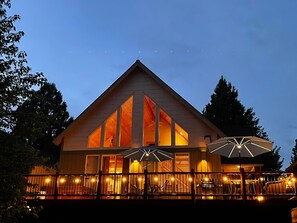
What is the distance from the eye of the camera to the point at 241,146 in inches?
427

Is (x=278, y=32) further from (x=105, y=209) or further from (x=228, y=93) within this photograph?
(x=105, y=209)

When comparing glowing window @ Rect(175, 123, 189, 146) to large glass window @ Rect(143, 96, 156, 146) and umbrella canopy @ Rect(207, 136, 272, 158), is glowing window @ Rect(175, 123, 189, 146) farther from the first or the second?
umbrella canopy @ Rect(207, 136, 272, 158)

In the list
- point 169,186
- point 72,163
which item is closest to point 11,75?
point 169,186

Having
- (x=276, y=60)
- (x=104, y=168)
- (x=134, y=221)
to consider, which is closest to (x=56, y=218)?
(x=134, y=221)

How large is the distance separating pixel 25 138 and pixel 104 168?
693cm

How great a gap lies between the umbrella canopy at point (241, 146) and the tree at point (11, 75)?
235 inches

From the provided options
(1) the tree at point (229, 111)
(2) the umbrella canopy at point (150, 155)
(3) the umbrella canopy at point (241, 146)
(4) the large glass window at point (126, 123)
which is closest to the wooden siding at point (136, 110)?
(4) the large glass window at point (126, 123)

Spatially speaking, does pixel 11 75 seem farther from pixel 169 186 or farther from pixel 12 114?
pixel 169 186

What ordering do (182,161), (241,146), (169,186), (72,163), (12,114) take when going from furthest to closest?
(72,163) → (182,161) → (169,186) → (241,146) → (12,114)

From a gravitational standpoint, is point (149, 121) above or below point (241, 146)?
above

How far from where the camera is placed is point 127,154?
12.5 metres

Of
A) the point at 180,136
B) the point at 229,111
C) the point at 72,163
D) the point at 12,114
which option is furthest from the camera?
the point at 229,111

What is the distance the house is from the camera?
46.6 feet

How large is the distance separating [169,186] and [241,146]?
9.66 ft
